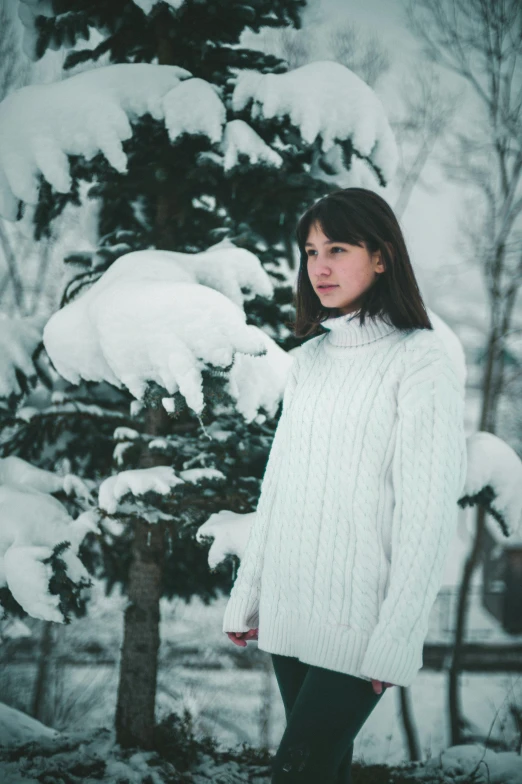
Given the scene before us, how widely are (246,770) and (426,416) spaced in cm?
326

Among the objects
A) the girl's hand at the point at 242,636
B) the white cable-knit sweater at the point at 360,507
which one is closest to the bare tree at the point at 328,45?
the white cable-knit sweater at the point at 360,507

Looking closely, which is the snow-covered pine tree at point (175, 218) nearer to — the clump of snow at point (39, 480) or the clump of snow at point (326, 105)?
the clump of snow at point (326, 105)

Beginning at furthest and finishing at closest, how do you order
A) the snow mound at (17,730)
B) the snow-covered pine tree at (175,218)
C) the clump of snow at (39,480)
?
the snow mound at (17,730) < the clump of snow at (39,480) < the snow-covered pine tree at (175,218)

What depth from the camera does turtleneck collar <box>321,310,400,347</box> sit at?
1.64 metres

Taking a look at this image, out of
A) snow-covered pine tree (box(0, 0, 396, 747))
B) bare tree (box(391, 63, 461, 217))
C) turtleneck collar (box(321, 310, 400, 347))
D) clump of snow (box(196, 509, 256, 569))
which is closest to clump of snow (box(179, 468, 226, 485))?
snow-covered pine tree (box(0, 0, 396, 747))

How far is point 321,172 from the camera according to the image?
10.9ft

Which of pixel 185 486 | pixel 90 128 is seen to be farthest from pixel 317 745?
pixel 90 128

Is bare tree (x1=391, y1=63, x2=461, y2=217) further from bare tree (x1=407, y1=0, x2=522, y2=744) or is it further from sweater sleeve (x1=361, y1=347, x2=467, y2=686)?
sweater sleeve (x1=361, y1=347, x2=467, y2=686)

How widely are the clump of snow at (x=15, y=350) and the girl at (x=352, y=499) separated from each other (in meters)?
1.74

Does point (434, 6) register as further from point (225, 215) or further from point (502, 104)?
point (225, 215)

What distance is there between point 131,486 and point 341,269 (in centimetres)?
160

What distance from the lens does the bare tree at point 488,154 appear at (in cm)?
736

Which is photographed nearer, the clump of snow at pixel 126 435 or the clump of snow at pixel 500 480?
the clump of snow at pixel 500 480

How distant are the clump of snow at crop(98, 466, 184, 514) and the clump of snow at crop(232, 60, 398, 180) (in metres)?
2.03
